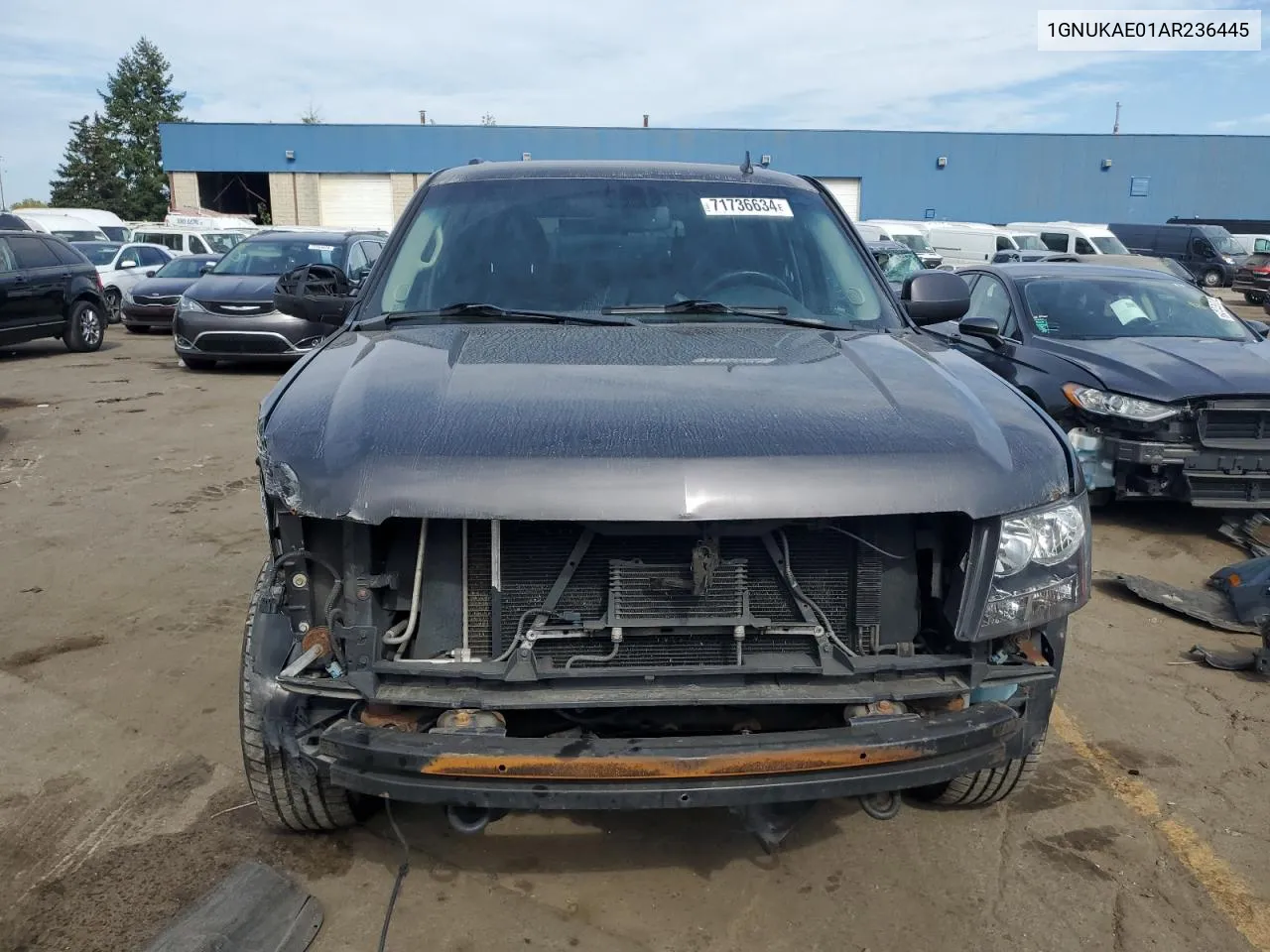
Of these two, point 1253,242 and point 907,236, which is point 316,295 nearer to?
point 907,236

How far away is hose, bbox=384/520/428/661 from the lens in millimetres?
2432

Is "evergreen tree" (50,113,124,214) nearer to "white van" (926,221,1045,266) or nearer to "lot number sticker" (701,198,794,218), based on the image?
"white van" (926,221,1045,266)

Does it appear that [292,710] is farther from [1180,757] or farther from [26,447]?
[26,447]

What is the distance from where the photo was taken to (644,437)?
91.7 inches

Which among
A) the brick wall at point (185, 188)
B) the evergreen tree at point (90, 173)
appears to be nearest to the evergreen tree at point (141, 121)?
the evergreen tree at point (90, 173)

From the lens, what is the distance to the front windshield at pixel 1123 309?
7367 mm

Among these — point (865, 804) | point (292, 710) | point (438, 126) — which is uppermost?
point (438, 126)

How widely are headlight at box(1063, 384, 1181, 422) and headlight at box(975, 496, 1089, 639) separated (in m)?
4.08

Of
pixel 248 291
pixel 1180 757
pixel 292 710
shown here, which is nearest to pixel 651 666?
pixel 292 710

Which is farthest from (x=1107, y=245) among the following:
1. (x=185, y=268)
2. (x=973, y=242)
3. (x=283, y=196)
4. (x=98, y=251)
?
(x=283, y=196)

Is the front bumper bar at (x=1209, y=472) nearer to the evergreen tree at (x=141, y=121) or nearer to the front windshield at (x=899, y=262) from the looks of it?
the front windshield at (x=899, y=262)

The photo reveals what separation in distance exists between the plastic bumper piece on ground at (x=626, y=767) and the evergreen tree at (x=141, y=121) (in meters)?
67.7

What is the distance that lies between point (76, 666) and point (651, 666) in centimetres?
299

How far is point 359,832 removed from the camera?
307 centimetres
